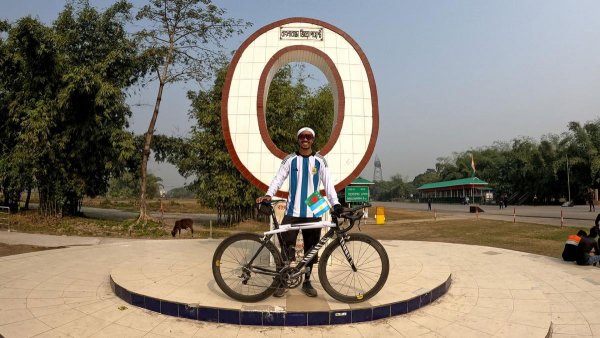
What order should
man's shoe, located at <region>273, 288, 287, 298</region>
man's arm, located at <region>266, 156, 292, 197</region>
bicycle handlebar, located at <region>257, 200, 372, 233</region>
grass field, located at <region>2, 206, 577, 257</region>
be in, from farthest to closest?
grass field, located at <region>2, 206, 577, 257</region>, man's arm, located at <region>266, 156, 292, 197</region>, man's shoe, located at <region>273, 288, 287, 298</region>, bicycle handlebar, located at <region>257, 200, 372, 233</region>

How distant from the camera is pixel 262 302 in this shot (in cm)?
392

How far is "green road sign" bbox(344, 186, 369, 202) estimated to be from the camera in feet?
57.6

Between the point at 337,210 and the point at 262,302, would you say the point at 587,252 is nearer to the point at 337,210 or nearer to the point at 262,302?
the point at 337,210

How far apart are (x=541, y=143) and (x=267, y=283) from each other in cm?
4232

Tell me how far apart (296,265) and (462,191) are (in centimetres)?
5151

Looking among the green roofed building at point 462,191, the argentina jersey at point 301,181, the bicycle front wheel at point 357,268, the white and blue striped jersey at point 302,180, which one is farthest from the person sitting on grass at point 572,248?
the green roofed building at point 462,191

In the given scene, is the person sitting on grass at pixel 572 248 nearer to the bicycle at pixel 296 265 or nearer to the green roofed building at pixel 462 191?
the bicycle at pixel 296 265

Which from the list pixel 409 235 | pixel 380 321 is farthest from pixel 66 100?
pixel 380 321

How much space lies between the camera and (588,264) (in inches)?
272

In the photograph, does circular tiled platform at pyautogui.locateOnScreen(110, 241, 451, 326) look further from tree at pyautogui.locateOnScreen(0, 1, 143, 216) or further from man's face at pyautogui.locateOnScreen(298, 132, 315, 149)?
tree at pyautogui.locateOnScreen(0, 1, 143, 216)

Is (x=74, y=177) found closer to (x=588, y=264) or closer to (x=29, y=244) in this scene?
(x=29, y=244)

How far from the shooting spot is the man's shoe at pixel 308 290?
13.3 feet

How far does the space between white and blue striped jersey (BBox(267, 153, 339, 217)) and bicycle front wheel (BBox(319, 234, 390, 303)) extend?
489 millimetres

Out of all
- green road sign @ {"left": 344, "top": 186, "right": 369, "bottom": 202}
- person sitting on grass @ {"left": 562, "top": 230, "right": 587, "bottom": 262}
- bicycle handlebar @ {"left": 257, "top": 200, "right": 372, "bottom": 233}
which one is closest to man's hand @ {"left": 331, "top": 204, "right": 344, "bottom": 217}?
bicycle handlebar @ {"left": 257, "top": 200, "right": 372, "bottom": 233}
